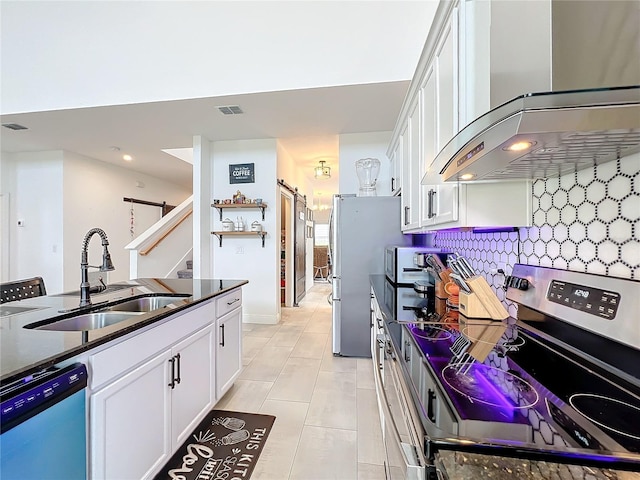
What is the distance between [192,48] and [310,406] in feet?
12.0

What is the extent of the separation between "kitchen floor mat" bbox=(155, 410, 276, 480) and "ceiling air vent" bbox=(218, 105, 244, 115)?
298 centimetres

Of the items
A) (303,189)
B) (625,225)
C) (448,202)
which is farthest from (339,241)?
(303,189)

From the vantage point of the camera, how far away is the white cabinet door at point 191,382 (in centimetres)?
154

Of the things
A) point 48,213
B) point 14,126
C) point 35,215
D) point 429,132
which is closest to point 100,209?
point 48,213

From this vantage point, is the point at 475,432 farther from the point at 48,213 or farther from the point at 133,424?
the point at 48,213

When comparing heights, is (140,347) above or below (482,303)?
below

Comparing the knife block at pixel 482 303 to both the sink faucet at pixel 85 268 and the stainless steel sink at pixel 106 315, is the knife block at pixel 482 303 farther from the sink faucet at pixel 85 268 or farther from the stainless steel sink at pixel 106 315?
the sink faucet at pixel 85 268

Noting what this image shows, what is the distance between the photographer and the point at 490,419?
0.63 metres

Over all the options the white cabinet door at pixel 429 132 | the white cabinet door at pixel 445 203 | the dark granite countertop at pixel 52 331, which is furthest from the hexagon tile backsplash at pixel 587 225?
the dark granite countertop at pixel 52 331

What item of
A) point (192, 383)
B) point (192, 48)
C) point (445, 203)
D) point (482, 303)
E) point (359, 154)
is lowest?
point (192, 383)

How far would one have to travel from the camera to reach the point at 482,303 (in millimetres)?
1424

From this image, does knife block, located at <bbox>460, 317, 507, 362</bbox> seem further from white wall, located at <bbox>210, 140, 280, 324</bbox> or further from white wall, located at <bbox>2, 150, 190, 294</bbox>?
white wall, located at <bbox>2, 150, 190, 294</bbox>

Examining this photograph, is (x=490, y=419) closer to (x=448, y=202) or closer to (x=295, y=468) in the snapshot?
(x=448, y=202)

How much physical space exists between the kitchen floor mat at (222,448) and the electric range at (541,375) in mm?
1210
